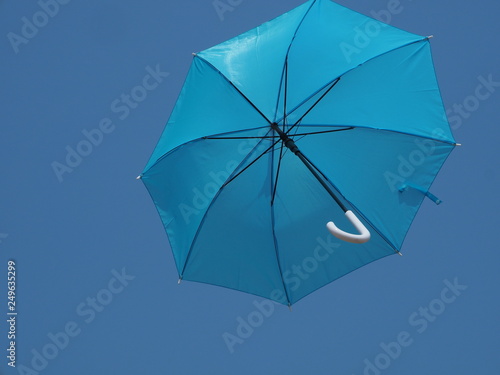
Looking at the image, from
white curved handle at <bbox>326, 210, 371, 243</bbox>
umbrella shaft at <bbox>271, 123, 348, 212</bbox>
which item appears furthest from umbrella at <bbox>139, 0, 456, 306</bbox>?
white curved handle at <bbox>326, 210, 371, 243</bbox>

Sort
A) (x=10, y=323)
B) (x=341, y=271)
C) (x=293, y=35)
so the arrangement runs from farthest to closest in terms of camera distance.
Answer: (x=10, y=323), (x=341, y=271), (x=293, y=35)

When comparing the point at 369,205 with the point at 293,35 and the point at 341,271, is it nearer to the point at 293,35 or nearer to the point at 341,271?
the point at 341,271

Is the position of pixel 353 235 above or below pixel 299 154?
below

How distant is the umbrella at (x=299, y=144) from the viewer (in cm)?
549

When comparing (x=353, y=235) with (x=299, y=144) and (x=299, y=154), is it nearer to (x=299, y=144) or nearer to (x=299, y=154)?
(x=299, y=154)

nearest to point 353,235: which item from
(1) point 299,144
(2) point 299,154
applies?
(2) point 299,154

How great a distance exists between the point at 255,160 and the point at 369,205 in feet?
3.10

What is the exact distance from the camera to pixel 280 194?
18.8 ft

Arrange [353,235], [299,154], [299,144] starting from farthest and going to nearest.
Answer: [299,144], [299,154], [353,235]

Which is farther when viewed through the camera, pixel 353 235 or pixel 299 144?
pixel 299 144

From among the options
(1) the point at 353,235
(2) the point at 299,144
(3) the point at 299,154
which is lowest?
(1) the point at 353,235

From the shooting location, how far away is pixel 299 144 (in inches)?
223

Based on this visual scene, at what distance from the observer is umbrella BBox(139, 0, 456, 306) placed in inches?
216

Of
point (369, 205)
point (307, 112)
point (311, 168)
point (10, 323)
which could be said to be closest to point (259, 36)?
point (307, 112)
